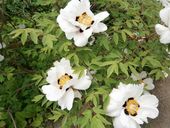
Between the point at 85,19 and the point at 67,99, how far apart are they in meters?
0.41

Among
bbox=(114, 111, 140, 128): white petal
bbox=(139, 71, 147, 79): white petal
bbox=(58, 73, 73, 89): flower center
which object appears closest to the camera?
bbox=(114, 111, 140, 128): white petal

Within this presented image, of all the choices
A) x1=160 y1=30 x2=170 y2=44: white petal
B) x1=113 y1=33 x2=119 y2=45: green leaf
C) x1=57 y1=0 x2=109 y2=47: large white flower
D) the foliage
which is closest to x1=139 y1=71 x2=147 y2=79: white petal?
the foliage

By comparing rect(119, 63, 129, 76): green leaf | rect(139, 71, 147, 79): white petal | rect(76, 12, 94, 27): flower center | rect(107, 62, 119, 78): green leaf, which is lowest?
rect(139, 71, 147, 79): white petal

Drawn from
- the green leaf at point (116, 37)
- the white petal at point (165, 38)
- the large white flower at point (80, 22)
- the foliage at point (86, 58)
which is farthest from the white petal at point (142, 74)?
the large white flower at point (80, 22)

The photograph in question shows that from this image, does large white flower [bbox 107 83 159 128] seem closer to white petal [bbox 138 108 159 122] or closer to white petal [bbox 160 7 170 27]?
white petal [bbox 138 108 159 122]

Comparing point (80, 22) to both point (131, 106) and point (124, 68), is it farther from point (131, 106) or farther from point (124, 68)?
point (131, 106)

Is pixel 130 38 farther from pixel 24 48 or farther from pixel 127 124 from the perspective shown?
pixel 24 48

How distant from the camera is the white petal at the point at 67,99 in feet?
6.58

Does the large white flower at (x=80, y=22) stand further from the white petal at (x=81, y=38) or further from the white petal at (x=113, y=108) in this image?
the white petal at (x=113, y=108)

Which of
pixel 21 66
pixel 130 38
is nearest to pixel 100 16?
pixel 130 38

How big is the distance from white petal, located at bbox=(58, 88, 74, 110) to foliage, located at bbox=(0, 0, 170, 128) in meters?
0.09

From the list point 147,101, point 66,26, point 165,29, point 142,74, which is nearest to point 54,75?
point 66,26

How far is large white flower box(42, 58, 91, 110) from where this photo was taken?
6.64 feet

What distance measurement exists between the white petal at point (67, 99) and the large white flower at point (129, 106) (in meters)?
0.19
